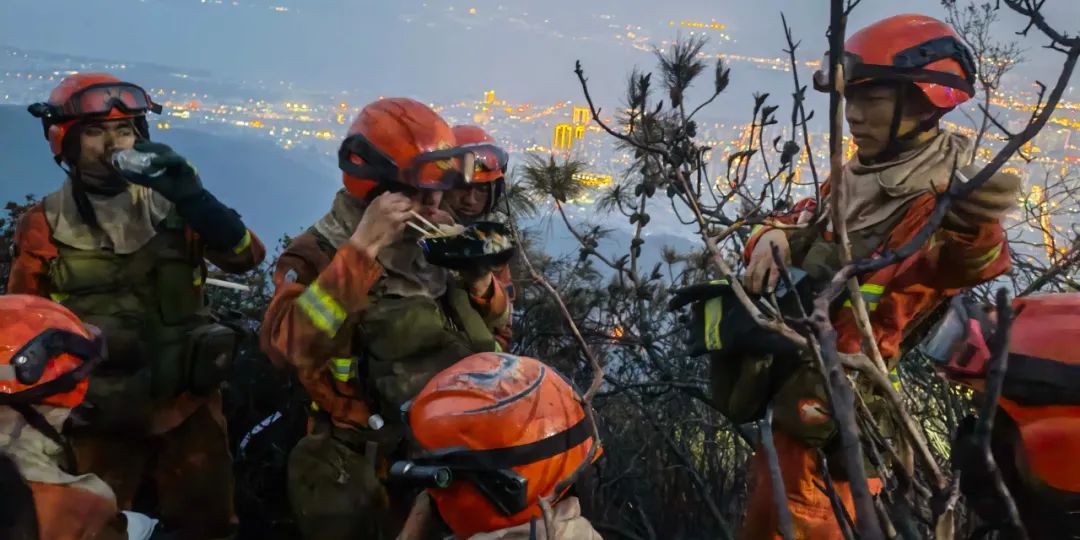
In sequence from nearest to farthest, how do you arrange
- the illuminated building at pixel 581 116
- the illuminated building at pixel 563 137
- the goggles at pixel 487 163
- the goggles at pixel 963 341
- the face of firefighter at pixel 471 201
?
the goggles at pixel 963 341, the goggles at pixel 487 163, the face of firefighter at pixel 471 201, the illuminated building at pixel 563 137, the illuminated building at pixel 581 116

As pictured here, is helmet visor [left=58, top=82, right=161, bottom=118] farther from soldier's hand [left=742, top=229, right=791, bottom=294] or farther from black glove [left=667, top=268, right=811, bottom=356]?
soldier's hand [left=742, top=229, right=791, bottom=294]

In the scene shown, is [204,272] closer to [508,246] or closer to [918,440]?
[508,246]

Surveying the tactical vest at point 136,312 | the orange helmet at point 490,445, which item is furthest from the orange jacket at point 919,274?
the tactical vest at point 136,312

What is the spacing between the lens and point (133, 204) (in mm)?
3150

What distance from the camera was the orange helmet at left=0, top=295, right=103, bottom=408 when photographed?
1.92 meters

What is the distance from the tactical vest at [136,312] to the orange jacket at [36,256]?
4 centimetres

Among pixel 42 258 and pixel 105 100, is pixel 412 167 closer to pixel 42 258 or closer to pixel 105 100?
pixel 105 100

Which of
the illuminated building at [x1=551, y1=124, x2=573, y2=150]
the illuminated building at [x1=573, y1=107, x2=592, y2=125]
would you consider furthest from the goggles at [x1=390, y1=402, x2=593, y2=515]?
the illuminated building at [x1=573, y1=107, x2=592, y2=125]

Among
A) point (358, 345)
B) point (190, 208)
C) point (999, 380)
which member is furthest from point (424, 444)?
point (190, 208)

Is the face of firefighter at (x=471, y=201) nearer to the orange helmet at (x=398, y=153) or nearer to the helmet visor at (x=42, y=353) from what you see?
the orange helmet at (x=398, y=153)

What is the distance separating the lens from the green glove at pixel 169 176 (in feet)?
9.36

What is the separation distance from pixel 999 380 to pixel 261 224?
10647 mm

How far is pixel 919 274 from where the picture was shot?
2232 millimetres

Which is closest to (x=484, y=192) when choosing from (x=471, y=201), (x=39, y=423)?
(x=471, y=201)
